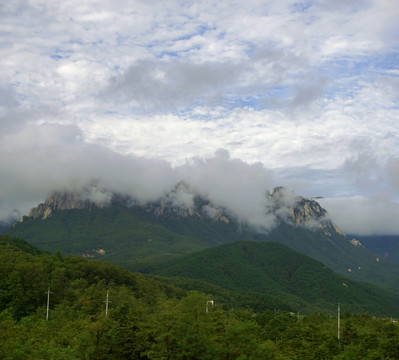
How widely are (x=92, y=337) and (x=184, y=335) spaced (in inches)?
632

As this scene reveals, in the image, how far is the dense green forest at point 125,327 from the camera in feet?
188

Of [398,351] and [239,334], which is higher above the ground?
[239,334]

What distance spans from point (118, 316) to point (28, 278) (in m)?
45.1

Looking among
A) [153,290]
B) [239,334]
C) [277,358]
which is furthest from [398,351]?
[153,290]

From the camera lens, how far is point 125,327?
221ft

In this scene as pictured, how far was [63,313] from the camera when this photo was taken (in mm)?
94625

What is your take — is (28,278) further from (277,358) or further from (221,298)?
(221,298)

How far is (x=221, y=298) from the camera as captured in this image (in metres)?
Answer: 196

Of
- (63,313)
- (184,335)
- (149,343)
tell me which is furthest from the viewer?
(63,313)

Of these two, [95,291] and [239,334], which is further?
[95,291]

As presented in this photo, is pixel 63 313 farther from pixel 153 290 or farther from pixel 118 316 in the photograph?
pixel 153 290

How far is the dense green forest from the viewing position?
188ft

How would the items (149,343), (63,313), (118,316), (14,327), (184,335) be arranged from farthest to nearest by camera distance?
1. (63,313)
2. (14,327)
3. (118,316)
4. (149,343)
5. (184,335)

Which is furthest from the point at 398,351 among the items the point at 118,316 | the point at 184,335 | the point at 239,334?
the point at 118,316
